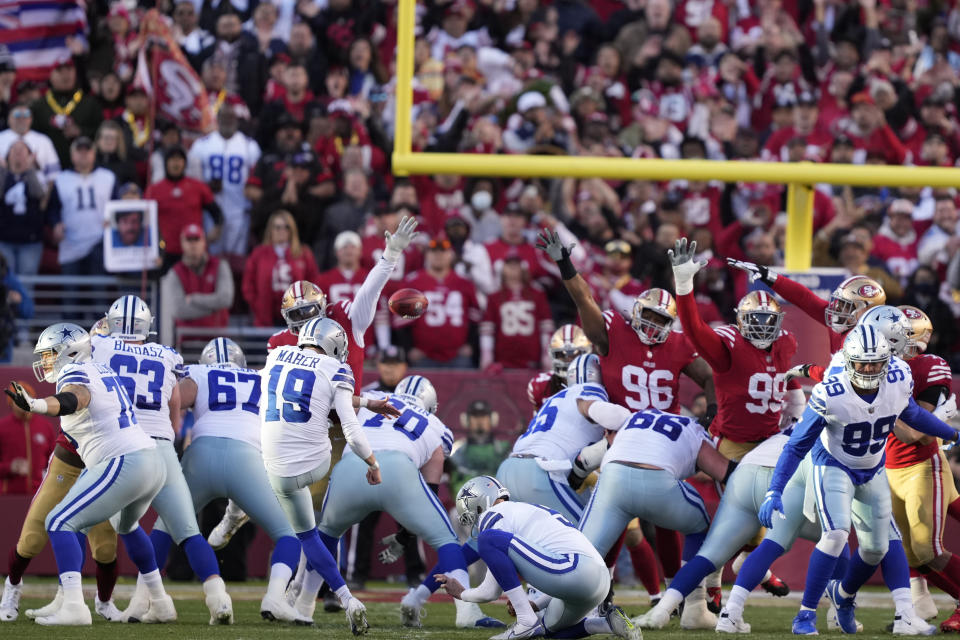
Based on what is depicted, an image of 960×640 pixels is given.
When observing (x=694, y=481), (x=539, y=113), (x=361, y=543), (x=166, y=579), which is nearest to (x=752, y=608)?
(x=694, y=481)

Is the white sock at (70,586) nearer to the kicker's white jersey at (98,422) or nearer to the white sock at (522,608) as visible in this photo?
the kicker's white jersey at (98,422)

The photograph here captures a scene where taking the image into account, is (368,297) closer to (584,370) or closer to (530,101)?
(584,370)

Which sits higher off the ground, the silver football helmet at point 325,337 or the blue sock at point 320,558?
the silver football helmet at point 325,337

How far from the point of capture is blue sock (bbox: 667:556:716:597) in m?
7.87

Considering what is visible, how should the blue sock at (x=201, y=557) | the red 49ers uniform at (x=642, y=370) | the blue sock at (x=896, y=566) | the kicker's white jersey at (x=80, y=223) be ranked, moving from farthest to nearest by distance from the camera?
the kicker's white jersey at (x=80, y=223)
the red 49ers uniform at (x=642, y=370)
the blue sock at (x=201, y=557)
the blue sock at (x=896, y=566)

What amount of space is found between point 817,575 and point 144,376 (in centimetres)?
367

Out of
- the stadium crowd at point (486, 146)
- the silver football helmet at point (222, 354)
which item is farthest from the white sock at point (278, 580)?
the stadium crowd at point (486, 146)

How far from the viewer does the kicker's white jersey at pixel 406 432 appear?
847 centimetres

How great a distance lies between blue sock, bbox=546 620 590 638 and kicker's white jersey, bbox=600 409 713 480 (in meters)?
1.10

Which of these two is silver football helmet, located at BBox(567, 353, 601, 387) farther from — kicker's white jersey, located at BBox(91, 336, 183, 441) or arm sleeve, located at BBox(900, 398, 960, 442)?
kicker's white jersey, located at BBox(91, 336, 183, 441)

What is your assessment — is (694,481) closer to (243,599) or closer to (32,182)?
(243,599)

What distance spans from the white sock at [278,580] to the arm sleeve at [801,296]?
337 cm

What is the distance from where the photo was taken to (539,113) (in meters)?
13.8

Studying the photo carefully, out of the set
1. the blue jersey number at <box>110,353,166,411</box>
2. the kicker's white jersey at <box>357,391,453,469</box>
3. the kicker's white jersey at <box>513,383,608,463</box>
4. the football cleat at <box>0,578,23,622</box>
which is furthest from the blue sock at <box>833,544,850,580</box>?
the football cleat at <box>0,578,23,622</box>
